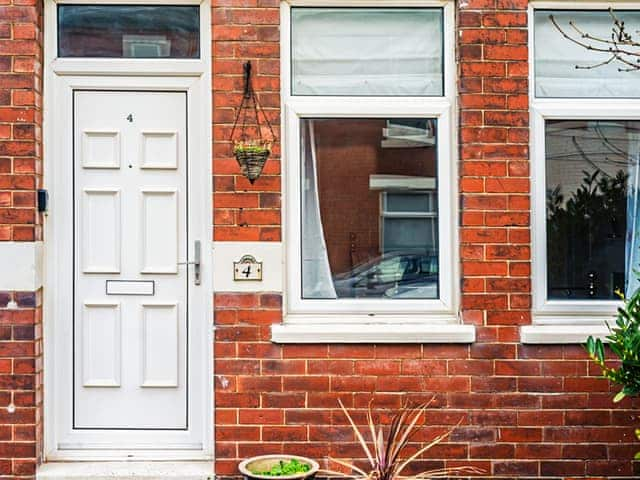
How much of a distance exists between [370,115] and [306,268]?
3.29ft

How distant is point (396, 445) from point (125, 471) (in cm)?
160

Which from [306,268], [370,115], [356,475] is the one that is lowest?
[356,475]

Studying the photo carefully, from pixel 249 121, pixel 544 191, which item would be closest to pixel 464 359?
pixel 544 191

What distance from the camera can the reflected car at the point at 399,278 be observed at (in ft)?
16.6

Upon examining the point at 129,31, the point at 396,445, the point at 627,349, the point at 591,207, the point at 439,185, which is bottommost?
the point at 396,445

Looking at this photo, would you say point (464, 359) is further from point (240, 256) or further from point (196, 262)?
point (196, 262)

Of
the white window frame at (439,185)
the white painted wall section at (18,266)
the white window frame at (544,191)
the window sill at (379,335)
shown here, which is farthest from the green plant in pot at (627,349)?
the white painted wall section at (18,266)

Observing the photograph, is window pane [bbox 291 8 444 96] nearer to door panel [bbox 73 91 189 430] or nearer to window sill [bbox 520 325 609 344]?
door panel [bbox 73 91 189 430]

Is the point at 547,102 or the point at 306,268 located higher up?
the point at 547,102

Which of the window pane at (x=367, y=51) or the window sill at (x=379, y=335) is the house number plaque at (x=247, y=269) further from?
the window pane at (x=367, y=51)

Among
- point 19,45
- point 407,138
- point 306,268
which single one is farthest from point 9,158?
point 407,138

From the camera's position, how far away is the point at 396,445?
15.7 ft

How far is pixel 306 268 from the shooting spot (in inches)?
198

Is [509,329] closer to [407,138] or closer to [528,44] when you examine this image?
[407,138]
